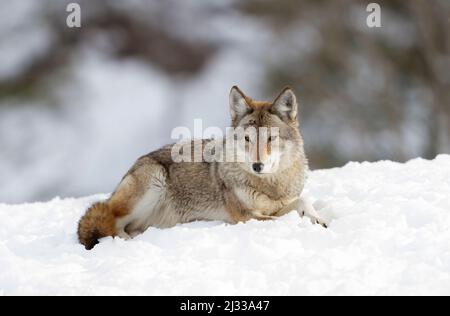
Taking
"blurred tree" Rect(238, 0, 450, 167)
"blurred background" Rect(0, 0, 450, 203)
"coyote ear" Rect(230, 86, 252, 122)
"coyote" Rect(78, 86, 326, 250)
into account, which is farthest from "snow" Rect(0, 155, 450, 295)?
"blurred tree" Rect(238, 0, 450, 167)

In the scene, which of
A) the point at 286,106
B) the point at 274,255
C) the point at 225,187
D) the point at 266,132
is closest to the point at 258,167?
the point at 266,132

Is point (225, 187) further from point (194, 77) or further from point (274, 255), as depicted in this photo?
point (194, 77)

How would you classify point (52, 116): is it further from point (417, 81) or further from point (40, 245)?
point (40, 245)

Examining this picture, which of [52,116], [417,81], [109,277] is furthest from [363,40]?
[109,277]

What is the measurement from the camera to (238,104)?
756 cm

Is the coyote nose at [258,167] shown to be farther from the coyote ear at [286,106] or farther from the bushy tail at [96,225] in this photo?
the bushy tail at [96,225]

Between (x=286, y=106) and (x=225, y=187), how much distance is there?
1016 mm

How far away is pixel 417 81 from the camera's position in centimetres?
2384

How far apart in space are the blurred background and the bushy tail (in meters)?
15.6

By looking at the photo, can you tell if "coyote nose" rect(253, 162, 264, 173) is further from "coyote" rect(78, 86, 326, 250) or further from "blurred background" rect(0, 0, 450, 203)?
"blurred background" rect(0, 0, 450, 203)

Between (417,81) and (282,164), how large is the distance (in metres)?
17.5

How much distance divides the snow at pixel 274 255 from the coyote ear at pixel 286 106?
3.07 ft

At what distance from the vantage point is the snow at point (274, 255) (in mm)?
5410

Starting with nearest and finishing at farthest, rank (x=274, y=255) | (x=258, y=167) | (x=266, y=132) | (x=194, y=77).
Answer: (x=274, y=255)
(x=258, y=167)
(x=266, y=132)
(x=194, y=77)
